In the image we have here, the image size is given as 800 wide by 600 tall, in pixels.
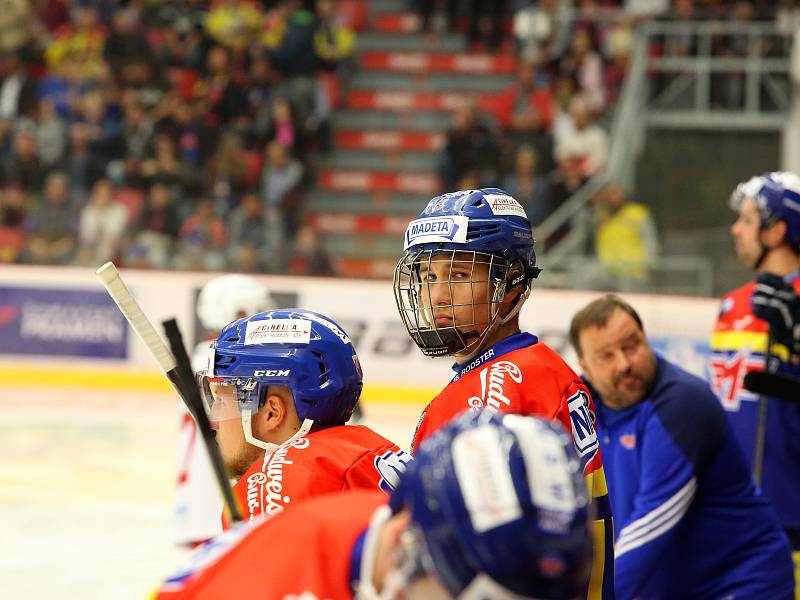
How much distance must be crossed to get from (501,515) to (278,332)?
1036 millimetres

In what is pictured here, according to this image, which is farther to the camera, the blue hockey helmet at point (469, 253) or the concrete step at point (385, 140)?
the concrete step at point (385, 140)

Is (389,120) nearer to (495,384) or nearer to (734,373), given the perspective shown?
(734,373)

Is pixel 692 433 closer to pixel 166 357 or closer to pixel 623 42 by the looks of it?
pixel 166 357

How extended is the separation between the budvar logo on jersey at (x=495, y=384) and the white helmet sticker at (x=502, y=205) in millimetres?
314

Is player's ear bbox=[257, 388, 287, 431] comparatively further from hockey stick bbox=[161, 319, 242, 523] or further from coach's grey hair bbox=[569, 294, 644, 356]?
coach's grey hair bbox=[569, 294, 644, 356]

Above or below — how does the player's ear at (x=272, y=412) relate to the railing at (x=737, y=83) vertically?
below

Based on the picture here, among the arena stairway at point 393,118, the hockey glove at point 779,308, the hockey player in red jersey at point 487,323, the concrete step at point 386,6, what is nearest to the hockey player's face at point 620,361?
the hockey player in red jersey at point 487,323

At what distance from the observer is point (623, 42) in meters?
13.5

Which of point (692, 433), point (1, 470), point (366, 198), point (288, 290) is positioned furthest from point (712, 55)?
point (692, 433)

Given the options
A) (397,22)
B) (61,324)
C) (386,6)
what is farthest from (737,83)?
(61,324)

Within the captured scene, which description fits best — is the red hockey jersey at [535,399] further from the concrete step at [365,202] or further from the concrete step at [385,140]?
the concrete step at [385,140]

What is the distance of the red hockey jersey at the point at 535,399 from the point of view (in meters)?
2.38

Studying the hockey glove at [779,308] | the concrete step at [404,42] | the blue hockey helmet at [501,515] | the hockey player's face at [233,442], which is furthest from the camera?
the concrete step at [404,42]

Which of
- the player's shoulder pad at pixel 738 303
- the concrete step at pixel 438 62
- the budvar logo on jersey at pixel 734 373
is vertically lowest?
the budvar logo on jersey at pixel 734 373
